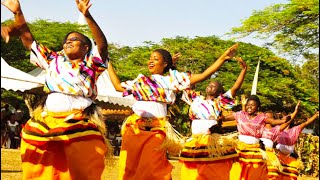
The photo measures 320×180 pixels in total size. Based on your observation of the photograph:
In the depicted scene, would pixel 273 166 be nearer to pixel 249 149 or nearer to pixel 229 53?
pixel 249 149

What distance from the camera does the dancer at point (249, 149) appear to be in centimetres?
1018

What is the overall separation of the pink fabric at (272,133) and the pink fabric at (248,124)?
1513 millimetres

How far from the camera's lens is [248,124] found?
33.3ft

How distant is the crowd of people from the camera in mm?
5566

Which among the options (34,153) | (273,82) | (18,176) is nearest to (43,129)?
(34,153)

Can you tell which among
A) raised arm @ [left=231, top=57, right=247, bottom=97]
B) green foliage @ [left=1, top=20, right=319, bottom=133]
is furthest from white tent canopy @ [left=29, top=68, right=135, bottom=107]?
green foliage @ [left=1, top=20, right=319, bottom=133]

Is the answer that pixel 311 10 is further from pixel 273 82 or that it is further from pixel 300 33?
pixel 273 82

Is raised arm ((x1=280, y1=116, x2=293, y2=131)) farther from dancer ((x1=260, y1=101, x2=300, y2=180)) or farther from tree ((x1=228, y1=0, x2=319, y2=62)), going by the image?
tree ((x1=228, y1=0, x2=319, y2=62))

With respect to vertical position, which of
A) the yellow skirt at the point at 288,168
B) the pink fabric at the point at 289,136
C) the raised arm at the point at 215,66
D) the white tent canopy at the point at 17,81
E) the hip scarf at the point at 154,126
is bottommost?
the yellow skirt at the point at 288,168

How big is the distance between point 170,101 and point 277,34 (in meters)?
16.0

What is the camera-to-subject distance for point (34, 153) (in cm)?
559

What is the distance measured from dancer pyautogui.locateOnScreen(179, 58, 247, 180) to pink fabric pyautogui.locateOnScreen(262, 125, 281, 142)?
292 cm

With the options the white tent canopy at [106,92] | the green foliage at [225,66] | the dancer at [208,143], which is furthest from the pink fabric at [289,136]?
the green foliage at [225,66]

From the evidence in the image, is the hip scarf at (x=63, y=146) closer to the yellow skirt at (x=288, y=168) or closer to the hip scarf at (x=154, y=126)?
the hip scarf at (x=154, y=126)
